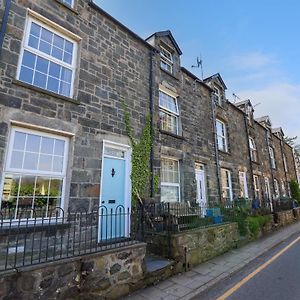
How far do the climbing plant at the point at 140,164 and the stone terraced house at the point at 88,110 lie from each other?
0.21 m

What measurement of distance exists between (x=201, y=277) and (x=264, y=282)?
134cm

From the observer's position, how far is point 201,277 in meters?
5.32

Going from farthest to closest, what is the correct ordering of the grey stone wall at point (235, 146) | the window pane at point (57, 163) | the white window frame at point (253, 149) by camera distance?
the white window frame at point (253, 149)
the grey stone wall at point (235, 146)
the window pane at point (57, 163)

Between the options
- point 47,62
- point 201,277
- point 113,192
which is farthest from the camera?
point 113,192

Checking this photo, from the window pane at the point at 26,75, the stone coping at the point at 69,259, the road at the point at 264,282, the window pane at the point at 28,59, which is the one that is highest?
the window pane at the point at 28,59

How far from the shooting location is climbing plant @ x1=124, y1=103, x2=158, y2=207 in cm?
793

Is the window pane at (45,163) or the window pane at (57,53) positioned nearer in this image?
the window pane at (45,163)

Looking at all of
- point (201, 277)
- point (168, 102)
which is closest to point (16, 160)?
point (201, 277)

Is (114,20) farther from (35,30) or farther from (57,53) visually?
(35,30)

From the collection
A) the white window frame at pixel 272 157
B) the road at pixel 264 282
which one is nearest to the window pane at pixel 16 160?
the road at pixel 264 282

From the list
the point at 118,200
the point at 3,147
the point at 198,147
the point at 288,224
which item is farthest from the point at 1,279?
the point at 288,224

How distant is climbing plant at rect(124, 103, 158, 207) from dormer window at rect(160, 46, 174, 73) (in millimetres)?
4106

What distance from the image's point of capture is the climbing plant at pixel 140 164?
7.93 meters

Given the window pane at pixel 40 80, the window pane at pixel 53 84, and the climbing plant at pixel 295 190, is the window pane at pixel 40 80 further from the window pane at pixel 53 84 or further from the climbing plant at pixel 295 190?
the climbing plant at pixel 295 190
